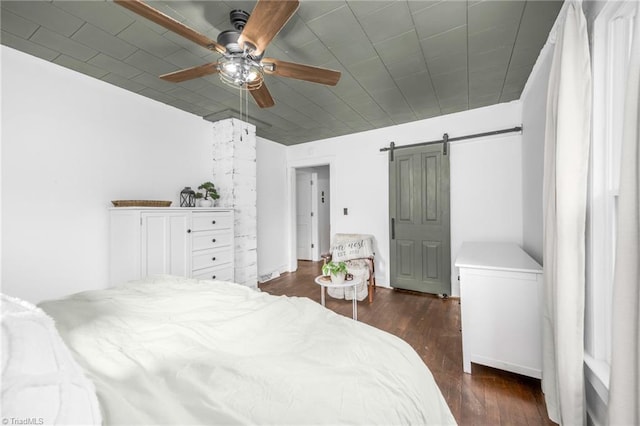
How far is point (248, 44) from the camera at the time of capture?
141cm

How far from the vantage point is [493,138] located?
9.95 ft

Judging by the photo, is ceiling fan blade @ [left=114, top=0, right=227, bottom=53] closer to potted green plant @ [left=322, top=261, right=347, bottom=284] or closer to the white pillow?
the white pillow

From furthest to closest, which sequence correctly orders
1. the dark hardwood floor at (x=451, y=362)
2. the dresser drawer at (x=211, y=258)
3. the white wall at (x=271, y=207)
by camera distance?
the white wall at (x=271, y=207) → the dresser drawer at (x=211, y=258) → the dark hardwood floor at (x=451, y=362)

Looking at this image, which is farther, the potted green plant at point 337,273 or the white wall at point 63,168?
the potted green plant at point 337,273

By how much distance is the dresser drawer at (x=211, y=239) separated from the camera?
272cm

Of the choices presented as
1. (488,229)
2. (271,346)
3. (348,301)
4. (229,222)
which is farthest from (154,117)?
(488,229)

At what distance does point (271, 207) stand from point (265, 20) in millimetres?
3378

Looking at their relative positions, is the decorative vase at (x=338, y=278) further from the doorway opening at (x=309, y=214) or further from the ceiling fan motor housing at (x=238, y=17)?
the doorway opening at (x=309, y=214)

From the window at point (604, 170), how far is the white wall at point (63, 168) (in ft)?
12.0

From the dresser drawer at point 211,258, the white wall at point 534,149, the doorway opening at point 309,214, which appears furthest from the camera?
the doorway opening at point 309,214

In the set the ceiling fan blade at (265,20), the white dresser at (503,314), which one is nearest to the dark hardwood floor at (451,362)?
the white dresser at (503,314)

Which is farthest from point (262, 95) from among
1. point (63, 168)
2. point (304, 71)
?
point (63, 168)

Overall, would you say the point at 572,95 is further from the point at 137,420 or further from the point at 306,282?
the point at 306,282

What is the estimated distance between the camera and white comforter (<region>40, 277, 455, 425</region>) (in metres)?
0.62
